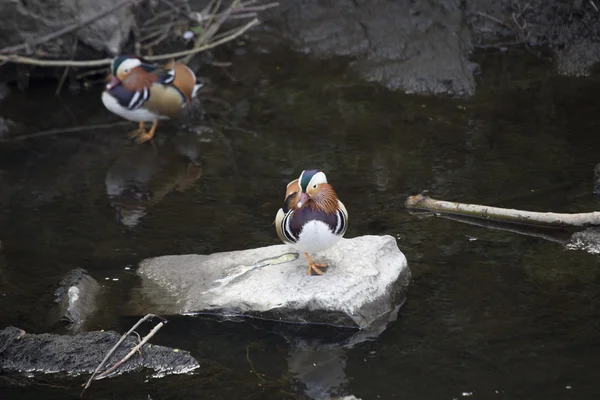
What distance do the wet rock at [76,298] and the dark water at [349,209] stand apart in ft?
0.31

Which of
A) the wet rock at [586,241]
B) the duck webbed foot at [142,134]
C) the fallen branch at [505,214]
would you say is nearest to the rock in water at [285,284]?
the fallen branch at [505,214]

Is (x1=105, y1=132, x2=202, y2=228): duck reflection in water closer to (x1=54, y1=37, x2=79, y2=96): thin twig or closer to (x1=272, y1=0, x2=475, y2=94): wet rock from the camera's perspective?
(x1=54, y1=37, x2=79, y2=96): thin twig

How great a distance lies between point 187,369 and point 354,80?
4.80 metres

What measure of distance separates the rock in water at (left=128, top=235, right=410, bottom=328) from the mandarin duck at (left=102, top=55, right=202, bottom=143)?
2.67 meters

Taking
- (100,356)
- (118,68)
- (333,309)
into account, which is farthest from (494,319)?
(118,68)

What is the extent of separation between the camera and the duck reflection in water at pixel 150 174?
21.7ft

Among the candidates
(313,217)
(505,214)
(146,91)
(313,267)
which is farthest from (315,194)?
(146,91)

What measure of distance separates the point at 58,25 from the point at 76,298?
4446 millimetres

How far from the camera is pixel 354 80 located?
866 centimetres

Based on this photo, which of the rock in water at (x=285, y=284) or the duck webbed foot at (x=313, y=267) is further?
the duck webbed foot at (x=313, y=267)

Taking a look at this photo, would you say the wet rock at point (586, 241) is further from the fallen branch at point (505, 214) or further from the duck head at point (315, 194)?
the duck head at point (315, 194)

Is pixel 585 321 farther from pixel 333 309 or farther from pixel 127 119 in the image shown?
pixel 127 119

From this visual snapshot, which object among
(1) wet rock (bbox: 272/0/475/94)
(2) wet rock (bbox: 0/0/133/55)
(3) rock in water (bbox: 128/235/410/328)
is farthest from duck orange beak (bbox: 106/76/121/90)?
(3) rock in water (bbox: 128/235/410/328)

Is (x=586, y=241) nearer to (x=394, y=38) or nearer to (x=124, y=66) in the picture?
(x=394, y=38)
